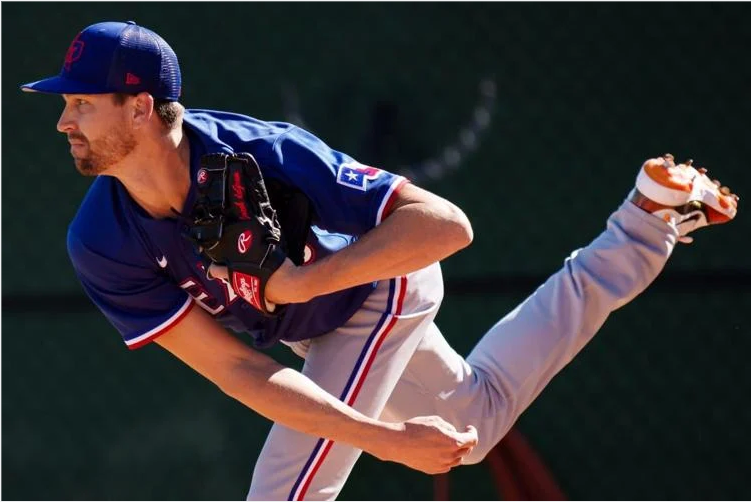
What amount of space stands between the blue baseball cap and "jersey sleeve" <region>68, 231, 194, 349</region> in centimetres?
33

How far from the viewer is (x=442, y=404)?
311 cm

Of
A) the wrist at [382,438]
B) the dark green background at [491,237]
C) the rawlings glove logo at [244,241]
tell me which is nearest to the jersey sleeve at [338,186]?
the rawlings glove logo at [244,241]

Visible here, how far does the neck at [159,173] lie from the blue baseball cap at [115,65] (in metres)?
0.10

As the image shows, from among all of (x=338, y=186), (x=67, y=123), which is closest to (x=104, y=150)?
(x=67, y=123)

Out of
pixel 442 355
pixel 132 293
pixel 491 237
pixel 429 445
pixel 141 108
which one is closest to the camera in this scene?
pixel 429 445

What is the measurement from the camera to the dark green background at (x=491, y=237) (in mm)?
4164

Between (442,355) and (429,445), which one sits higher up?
(429,445)

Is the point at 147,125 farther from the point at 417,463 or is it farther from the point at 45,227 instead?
the point at 45,227

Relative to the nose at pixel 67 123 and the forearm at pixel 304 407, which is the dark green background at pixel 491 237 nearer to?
the forearm at pixel 304 407

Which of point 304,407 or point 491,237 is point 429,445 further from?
point 491,237

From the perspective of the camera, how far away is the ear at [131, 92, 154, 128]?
8.30 ft

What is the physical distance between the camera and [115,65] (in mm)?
2496

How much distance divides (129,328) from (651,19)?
2249 millimetres

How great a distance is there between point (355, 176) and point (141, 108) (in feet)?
1.44
